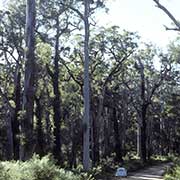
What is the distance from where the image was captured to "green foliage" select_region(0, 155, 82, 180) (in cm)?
1321

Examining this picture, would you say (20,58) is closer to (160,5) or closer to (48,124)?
(160,5)

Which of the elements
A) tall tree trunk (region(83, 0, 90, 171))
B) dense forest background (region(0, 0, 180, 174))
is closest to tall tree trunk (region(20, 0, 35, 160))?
dense forest background (region(0, 0, 180, 174))

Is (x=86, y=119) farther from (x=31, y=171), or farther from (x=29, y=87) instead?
(x=31, y=171)

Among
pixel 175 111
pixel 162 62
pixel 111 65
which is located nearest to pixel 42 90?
pixel 111 65

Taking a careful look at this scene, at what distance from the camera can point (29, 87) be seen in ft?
68.9

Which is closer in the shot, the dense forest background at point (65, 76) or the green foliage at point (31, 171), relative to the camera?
the green foliage at point (31, 171)

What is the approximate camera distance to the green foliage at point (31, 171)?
13.2m

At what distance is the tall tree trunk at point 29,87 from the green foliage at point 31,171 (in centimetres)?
305

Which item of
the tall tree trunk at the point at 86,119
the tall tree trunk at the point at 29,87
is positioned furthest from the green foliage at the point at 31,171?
the tall tree trunk at the point at 86,119

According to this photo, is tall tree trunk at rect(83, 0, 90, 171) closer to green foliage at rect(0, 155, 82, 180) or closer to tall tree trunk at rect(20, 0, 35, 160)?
tall tree trunk at rect(20, 0, 35, 160)

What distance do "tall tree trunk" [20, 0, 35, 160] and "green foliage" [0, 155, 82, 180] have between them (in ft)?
10.0

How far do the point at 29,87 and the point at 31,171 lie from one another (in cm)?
671

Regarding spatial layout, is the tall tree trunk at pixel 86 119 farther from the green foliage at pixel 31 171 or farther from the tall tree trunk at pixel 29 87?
the green foliage at pixel 31 171

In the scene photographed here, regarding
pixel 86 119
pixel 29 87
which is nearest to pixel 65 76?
pixel 86 119
